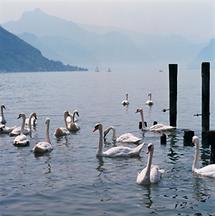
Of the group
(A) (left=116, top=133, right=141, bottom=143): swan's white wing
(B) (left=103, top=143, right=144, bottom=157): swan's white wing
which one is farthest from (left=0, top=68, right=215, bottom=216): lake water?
(A) (left=116, top=133, right=141, bottom=143): swan's white wing

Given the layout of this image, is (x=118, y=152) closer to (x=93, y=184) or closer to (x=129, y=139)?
(x=129, y=139)

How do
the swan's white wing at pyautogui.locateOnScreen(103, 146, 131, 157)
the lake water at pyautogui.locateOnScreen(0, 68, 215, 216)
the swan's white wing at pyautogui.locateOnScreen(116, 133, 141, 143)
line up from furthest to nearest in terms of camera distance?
1. the swan's white wing at pyautogui.locateOnScreen(116, 133, 141, 143)
2. the swan's white wing at pyautogui.locateOnScreen(103, 146, 131, 157)
3. the lake water at pyautogui.locateOnScreen(0, 68, 215, 216)

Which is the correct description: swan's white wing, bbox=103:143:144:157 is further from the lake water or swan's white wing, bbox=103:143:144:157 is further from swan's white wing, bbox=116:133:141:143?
swan's white wing, bbox=116:133:141:143

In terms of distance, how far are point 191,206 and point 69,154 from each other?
35.0 feet

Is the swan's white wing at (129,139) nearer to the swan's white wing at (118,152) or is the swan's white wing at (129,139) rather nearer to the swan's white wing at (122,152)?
the swan's white wing at (122,152)

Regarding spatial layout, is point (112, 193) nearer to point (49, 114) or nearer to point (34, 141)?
point (34, 141)

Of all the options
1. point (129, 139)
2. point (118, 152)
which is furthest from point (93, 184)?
point (129, 139)

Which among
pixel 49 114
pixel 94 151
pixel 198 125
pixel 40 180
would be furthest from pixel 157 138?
pixel 49 114

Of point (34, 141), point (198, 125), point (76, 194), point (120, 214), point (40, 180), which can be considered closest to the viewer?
point (120, 214)

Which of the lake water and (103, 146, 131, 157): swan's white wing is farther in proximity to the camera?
(103, 146, 131, 157): swan's white wing

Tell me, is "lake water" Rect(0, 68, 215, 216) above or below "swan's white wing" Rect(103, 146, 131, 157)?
below

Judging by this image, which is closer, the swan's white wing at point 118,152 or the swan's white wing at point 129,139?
the swan's white wing at point 118,152

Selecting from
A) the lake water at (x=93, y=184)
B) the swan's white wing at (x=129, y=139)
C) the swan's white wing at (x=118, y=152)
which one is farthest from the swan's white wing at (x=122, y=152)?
the swan's white wing at (x=129, y=139)

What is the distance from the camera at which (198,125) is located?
39906mm
